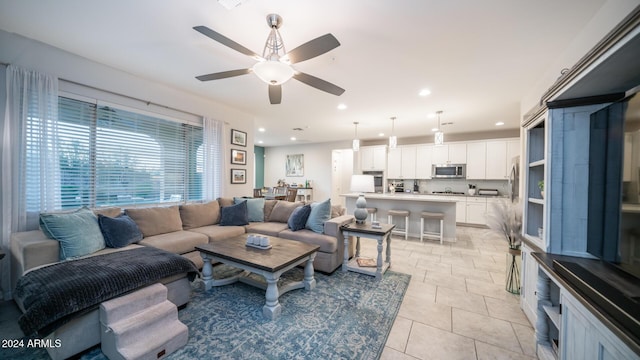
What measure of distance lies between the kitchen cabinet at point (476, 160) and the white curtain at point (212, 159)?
20.5 feet

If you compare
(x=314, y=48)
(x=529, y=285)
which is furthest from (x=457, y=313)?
(x=314, y=48)

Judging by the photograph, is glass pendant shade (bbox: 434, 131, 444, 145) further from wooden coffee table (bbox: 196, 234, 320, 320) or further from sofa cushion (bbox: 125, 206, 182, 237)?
sofa cushion (bbox: 125, 206, 182, 237)

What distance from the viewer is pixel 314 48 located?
5.82ft

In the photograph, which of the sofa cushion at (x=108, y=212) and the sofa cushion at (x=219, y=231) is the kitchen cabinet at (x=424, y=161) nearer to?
the sofa cushion at (x=219, y=231)

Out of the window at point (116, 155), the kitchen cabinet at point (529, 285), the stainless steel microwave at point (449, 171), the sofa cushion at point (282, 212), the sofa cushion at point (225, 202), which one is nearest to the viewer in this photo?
the kitchen cabinet at point (529, 285)

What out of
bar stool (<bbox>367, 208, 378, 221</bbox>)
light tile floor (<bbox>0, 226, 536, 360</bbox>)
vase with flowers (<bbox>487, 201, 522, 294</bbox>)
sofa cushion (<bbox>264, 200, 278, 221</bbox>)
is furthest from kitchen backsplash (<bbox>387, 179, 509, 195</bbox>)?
sofa cushion (<bbox>264, 200, 278, 221</bbox>)

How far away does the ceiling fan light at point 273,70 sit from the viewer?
1746 millimetres

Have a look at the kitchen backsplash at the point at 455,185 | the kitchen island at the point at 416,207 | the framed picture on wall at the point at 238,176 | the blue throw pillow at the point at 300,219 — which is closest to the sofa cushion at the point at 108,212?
the framed picture on wall at the point at 238,176

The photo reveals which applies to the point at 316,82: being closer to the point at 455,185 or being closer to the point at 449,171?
the point at 449,171

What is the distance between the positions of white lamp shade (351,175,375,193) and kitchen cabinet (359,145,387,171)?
117 inches

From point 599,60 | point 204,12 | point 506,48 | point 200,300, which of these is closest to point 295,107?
point 204,12

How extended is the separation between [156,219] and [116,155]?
1.05 meters

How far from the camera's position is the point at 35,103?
2.42 meters

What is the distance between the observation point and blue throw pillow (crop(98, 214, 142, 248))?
251 cm
